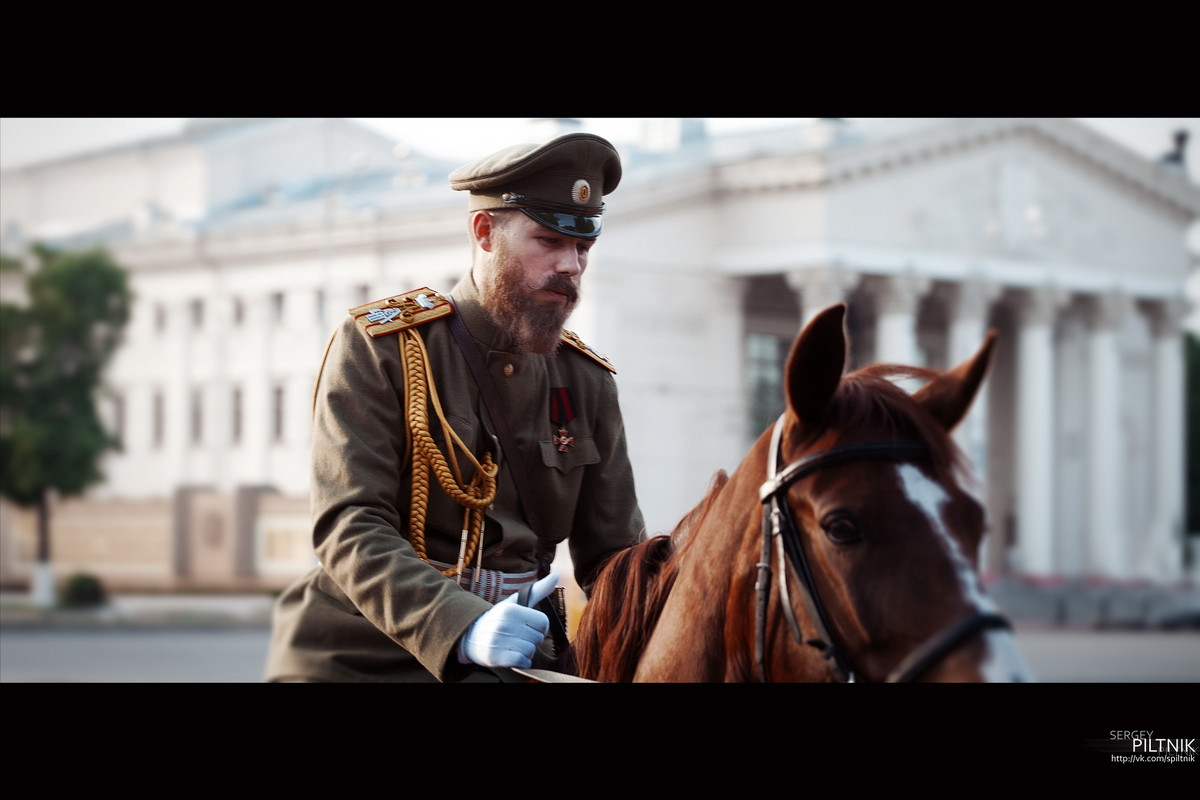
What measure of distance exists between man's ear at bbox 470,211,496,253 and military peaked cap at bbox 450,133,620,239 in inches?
0.9

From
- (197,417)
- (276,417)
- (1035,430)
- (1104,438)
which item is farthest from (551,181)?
(1104,438)

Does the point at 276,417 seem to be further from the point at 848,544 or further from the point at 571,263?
the point at 848,544

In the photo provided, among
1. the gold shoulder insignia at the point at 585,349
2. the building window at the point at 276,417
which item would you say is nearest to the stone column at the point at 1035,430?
the building window at the point at 276,417

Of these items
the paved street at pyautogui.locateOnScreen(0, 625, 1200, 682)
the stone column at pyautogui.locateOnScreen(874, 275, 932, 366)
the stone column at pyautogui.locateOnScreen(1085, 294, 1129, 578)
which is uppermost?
the stone column at pyautogui.locateOnScreen(874, 275, 932, 366)

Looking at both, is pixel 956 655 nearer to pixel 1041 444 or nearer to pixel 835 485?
pixel 835 485

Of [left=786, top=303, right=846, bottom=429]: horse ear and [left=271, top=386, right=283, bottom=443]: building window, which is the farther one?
[left=271, top=386, right=283, bottom=443]: building window

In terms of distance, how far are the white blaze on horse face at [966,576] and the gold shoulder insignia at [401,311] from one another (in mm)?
985

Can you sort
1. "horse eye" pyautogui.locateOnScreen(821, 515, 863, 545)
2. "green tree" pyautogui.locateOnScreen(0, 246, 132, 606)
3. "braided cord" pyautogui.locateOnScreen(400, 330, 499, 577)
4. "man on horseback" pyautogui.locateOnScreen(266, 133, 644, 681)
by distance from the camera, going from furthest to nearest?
"green tree" pyautogui.locateOnScreen(0, 246, 132, 606) → "braided cord" pyautogui.locateOnScreen(400, 330, 499, 577) → "man on horseback" pyautogui.locateOnScreen(266, 133, 644, 681) → "horse eye" pyautogui.locateOnScreen(821, 515, 863, 545)

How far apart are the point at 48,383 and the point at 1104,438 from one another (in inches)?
939

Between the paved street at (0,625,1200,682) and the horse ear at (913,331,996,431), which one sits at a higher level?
the horse ear at (913,331,996,431)

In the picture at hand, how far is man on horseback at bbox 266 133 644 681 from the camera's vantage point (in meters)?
2.31

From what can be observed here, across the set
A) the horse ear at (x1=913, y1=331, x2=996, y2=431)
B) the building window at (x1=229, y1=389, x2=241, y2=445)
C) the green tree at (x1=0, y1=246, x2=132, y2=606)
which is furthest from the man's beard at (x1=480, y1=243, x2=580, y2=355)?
the building window at (x1=229, y1=389, x2=241, y2=445)

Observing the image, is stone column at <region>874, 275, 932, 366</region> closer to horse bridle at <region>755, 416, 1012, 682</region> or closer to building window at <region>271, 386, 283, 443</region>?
building window at <region>271, 386, 283, 443</region>
